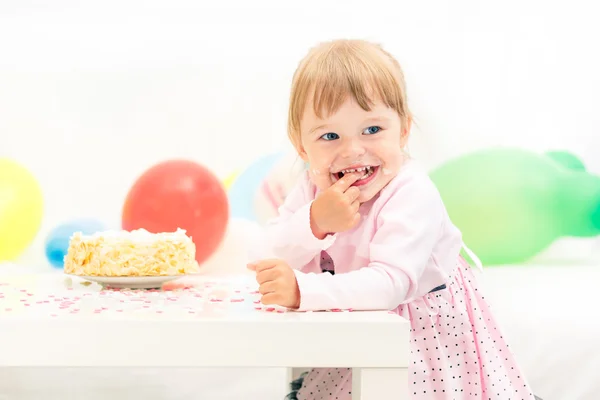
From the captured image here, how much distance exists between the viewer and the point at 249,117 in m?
2.62

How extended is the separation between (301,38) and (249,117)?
33 centimetres

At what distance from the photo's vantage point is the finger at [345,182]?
108cm

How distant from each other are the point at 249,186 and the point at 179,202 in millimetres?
439

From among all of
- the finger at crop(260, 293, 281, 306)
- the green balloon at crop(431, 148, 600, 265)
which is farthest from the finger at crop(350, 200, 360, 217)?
the green balloon at crop(431, 148, 600, 265)

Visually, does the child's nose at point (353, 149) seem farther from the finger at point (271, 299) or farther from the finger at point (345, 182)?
the finger at point (271, 299)

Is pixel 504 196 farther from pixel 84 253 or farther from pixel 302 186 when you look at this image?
pixel 84 253

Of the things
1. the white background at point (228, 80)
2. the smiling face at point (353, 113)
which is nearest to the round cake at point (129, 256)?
the smiling face at point (353, 113)

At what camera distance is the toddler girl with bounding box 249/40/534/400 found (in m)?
1.04

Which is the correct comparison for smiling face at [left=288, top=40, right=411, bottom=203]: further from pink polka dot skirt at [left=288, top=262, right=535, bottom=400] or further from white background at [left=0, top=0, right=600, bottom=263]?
white background at [left=0, top=0, right=600, bottom=263]

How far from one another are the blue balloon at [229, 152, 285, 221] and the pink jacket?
1256 millimetres

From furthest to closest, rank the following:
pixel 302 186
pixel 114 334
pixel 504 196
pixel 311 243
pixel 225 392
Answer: pixel 504 196 < pixel 225 392 < pixel 302 186 < pixel 311 243 < pixel 114 334

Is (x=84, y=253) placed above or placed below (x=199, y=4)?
below

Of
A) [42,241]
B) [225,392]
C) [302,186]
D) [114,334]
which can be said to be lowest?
[114,334]

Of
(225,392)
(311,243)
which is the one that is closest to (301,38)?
(225,392)
